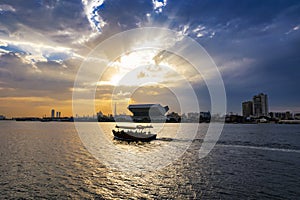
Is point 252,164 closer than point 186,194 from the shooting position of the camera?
No

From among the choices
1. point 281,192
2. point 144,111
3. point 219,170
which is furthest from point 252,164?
point 144,111

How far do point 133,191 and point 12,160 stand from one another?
2410 centimetres

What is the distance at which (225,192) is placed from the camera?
18.5 metres

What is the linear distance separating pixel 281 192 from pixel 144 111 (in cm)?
15651

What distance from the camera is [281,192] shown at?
61.1ft

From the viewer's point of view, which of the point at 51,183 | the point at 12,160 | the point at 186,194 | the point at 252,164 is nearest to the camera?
the point at 186,194

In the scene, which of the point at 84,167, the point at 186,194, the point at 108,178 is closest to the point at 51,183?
the point at 108,178

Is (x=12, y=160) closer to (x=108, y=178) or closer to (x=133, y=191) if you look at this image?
(x=108, y=178)

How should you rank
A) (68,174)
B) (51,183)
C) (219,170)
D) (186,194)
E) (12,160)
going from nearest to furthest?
(186,194) → (51,183) → (68,174) → (219,170) → (12,160)

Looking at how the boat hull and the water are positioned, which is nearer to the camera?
the water

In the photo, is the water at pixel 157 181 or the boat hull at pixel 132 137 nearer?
the water at pixel 157 181

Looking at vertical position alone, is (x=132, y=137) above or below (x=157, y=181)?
below

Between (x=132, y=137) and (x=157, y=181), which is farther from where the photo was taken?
(x=132, y=137)

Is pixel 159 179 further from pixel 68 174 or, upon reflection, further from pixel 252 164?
pixel 252 164
